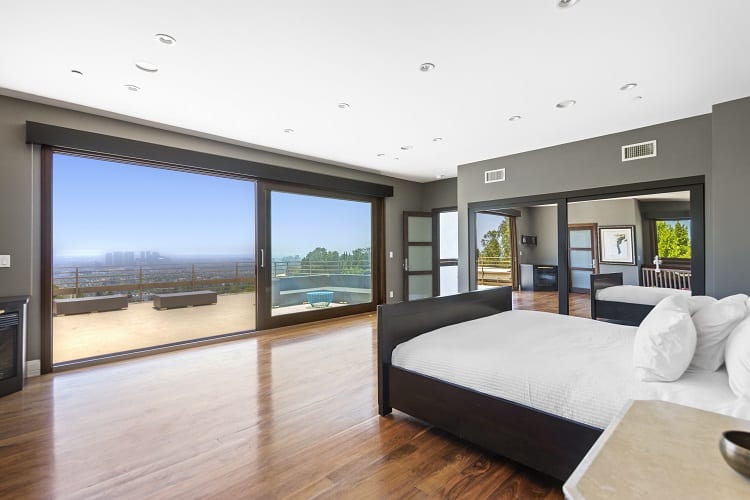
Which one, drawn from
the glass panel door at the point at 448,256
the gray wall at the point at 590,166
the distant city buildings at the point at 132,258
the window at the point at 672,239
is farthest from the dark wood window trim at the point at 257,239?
the window at the point at 672,239

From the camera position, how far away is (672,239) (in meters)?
4.12

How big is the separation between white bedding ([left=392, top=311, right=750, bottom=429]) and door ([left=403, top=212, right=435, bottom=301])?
409cm

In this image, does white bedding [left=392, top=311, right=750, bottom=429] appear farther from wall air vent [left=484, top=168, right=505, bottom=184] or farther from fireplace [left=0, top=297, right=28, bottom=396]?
fireplace [left=0, top=297, right=28, bottom=396]

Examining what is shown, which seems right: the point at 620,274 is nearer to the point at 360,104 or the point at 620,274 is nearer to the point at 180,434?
the point at 360,104

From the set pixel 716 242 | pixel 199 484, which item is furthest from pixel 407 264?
pixel 199 484

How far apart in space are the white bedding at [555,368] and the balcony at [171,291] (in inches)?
135

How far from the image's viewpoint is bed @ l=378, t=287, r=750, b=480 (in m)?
1.66

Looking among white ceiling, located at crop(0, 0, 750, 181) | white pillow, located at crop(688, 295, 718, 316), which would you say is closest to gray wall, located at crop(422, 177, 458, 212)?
white ceiling, located at crop(0, 0, 750, 181)

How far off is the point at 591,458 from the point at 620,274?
455 centimetres

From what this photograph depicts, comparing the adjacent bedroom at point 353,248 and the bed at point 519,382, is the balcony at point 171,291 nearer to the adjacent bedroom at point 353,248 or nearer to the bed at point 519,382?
the adjacent bedroom at point 353,248

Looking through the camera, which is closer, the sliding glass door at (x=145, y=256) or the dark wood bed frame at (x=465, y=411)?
the dark wood bed frame at (x=465, y=411)

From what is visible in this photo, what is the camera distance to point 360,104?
3568mm

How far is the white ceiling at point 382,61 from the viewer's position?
2205 millimetres

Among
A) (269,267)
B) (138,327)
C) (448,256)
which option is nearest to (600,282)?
(448,256)
